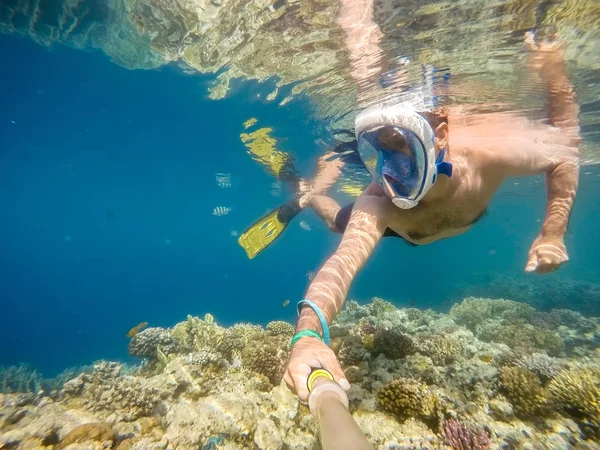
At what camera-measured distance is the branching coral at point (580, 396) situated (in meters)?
3.54

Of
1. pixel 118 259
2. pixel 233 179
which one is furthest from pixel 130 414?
pixel 118 259

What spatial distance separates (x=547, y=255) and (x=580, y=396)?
248 centimetres

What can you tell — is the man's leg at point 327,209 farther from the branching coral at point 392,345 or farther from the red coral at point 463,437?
the red coral at point 463,437

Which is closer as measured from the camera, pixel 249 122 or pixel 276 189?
pixel 249 122

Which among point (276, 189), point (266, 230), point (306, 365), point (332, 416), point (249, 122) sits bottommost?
point (276, 189)

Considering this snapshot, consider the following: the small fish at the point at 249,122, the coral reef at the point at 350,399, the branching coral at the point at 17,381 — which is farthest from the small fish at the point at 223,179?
the coral reef at the point at 350,399

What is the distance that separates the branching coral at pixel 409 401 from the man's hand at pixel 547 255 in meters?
1.86

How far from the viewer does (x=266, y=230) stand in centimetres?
827

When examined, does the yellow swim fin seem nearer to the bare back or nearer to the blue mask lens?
the bare back

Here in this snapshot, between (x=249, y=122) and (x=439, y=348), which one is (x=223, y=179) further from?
(x=439, y=348)

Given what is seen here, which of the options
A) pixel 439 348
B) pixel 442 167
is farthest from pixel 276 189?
pixel 442 167

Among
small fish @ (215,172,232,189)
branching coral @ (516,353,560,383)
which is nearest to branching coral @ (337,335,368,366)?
branching coral @ (516,353,560,383)

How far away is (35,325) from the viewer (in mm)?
88500

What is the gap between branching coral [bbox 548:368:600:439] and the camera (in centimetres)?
354
